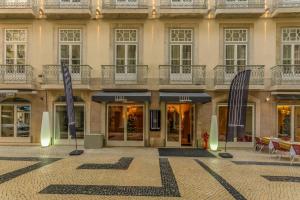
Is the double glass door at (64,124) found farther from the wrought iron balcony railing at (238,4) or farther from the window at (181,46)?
the wrought iron balcony railing at (238,4)

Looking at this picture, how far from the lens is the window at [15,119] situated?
17453 millimetres

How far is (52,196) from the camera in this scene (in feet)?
23.8

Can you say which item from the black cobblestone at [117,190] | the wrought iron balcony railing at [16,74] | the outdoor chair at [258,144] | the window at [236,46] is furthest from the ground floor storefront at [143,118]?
the black cobblestone at [117,190]

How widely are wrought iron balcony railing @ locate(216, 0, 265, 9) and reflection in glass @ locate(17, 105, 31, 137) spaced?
1299 centimetres

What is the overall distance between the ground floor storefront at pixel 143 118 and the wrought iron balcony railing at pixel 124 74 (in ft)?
2.39

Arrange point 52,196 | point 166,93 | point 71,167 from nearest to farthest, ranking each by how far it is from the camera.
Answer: point 52,196 < point 71,167 < point 166,93

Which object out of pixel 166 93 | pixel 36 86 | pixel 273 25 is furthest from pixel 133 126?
pixel 273 25

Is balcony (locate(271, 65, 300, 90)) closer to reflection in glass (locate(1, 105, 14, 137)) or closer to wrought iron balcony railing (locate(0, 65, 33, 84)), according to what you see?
wrought iron balcony railing (locate(0, 65, 33, 84))

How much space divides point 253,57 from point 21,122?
569 inches

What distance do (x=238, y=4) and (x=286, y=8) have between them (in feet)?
8.56

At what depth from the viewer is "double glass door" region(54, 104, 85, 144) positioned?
17375 mm

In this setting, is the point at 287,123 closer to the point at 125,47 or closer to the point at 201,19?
the point at 201,19

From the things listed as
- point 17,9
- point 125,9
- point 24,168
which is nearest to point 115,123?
point 125,9

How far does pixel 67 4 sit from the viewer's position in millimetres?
17312
